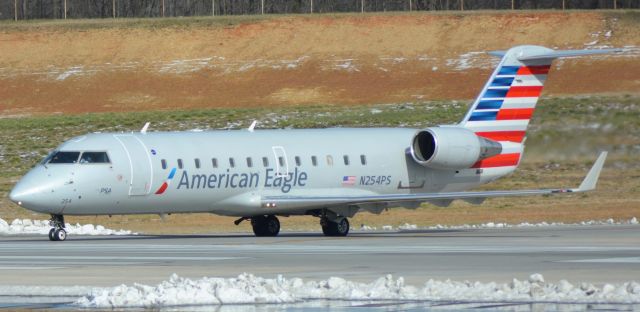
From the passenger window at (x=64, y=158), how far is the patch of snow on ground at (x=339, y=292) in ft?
45.5

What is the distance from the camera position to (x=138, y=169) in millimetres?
33062

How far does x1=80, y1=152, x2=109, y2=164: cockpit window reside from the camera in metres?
32.8

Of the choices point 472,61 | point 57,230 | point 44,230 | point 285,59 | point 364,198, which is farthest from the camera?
point 285,59

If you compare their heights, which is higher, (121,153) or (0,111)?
(121,153)

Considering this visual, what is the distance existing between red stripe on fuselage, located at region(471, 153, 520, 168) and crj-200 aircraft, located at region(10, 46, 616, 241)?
27mm

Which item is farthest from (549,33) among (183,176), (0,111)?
(183,176)

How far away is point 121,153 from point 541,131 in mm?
12814

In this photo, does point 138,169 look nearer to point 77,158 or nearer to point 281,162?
point 77,158

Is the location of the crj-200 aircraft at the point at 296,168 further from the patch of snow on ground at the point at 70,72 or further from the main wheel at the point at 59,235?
the patch of snow on ground at the point at 70,72

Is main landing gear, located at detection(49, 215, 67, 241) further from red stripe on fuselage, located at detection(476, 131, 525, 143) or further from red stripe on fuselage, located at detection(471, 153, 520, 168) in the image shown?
red stripe on fuselage, located at detection(476, 131, 525, 143)

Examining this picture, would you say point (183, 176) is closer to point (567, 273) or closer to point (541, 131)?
point (541, 131)

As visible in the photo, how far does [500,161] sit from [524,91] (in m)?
1.97

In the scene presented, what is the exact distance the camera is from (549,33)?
79688mm

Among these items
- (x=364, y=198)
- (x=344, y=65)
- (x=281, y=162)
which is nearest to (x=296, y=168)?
(x=281, y=162)
